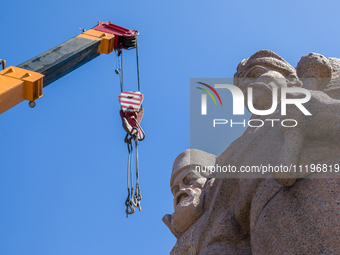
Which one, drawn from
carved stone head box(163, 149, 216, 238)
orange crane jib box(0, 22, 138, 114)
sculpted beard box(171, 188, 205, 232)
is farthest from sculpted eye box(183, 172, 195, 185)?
orange crane jib box(0, 22, 138, 114)

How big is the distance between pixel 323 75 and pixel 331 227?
258cm

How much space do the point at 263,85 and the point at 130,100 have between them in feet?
15.9

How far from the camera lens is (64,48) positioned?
40.5 feet

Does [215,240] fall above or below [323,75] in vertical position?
below

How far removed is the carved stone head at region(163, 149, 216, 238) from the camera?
8422 millimetres

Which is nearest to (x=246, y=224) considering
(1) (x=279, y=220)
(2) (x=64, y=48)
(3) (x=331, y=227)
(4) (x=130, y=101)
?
(1) (x=279, y=220)

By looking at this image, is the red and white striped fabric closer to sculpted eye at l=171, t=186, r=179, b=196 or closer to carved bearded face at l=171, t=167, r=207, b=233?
sculpted eye at l=171, t=186, r=179, b=196

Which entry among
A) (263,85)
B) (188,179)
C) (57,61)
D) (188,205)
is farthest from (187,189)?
(57,61)

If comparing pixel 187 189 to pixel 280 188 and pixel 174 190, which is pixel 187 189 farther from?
pixel 280 188

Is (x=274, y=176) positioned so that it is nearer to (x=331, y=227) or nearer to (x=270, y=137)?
(x=331, y=227)

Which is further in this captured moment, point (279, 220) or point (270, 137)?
point (270, 137)

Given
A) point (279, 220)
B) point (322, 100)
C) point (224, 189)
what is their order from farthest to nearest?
point (224, 189)
point (322, 100)
point (279, 220)

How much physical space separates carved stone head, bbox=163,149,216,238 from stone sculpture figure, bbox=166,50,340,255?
268 mm

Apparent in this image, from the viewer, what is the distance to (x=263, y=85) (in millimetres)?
A: 7930
